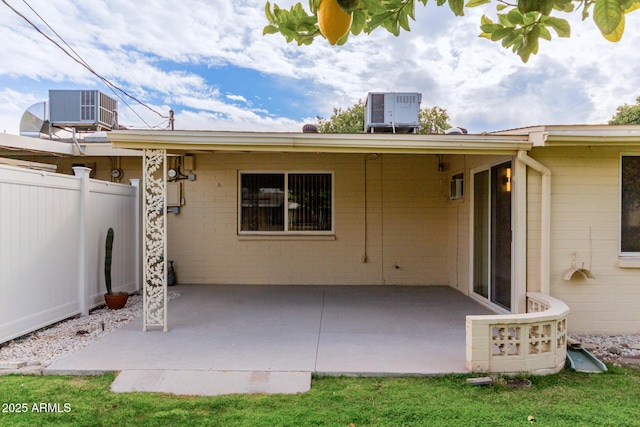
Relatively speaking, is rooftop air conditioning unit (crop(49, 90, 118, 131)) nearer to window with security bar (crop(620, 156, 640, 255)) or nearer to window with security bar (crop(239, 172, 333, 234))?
window with security bar (crop(239, 172, 333, 234))

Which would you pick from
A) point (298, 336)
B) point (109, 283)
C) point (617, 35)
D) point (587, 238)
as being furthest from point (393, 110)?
point (617, 35)

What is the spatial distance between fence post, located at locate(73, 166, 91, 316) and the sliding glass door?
18.4 ft

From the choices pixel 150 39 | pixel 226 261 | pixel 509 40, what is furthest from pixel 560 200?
pixel 150 39

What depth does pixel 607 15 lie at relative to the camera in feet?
3.43

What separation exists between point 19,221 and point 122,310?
193cm

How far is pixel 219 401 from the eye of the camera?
2994mm

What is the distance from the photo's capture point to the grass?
270 centimetres

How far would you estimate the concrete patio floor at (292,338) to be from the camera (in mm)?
3588

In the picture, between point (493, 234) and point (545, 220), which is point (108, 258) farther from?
point (545, 220)

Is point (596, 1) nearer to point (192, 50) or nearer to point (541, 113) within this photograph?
point (192, 50)

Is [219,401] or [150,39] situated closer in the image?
[219,401]

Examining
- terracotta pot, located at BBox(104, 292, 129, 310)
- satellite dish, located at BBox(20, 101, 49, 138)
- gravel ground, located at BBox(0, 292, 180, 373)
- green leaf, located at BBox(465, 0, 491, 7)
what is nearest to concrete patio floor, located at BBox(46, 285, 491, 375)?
gravel ground, located at BBox(0, 292, 180, 373)

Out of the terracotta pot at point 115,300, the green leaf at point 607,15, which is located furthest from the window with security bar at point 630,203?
the terracotta pot at point 115,300

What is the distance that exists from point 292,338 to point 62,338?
101 inches
